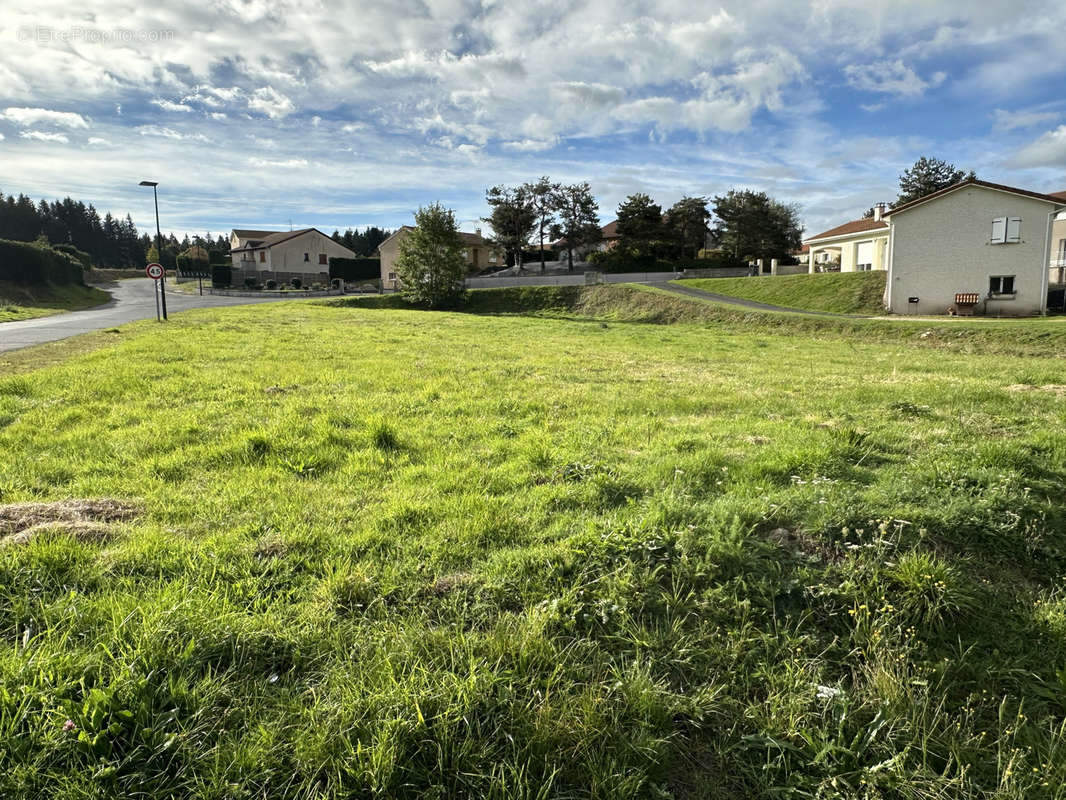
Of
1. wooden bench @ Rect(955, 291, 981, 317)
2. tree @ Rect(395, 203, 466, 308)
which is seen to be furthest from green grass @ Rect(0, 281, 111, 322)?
wooden bench @ Rect(955, 291, 981, 317)

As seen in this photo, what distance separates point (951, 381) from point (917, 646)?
8869 millimetres

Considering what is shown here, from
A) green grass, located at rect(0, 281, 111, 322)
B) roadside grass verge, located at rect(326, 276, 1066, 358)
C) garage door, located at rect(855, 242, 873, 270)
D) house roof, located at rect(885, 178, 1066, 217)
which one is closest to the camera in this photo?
roadside grass verge, located at rect(326, 276, 1066, 358)

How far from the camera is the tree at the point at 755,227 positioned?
207 feet

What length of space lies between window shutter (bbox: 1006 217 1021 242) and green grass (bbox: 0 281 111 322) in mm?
56648

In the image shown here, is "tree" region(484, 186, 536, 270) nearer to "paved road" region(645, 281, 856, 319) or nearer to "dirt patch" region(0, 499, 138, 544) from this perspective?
"paved road" region(645, 281, 856, 319)

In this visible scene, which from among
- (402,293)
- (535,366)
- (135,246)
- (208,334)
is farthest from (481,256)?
(135,246)

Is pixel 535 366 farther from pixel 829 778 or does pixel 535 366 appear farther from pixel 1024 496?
pixel 829 778

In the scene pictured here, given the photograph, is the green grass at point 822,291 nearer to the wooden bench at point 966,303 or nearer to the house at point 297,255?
the wooden bench at point 966,303

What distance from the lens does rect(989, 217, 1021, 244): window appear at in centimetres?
3167

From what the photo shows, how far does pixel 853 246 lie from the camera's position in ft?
157

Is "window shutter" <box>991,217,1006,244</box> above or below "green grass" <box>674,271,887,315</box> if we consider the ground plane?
above

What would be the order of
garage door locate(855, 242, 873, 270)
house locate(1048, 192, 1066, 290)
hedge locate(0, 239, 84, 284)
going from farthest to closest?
1. garage door locate(855, 242, 873, 270)
2. house locate(1048, 192, 1066, 290)
3. hedge locate(0, 239, 84, 284)

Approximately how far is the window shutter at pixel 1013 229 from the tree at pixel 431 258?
3404 centimetres

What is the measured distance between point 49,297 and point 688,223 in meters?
65.1
